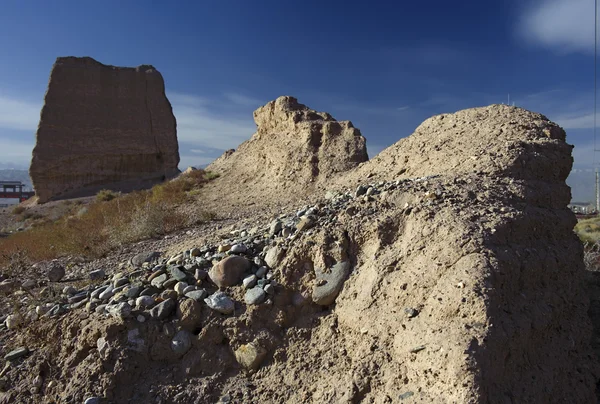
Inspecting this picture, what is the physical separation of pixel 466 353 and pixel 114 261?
4.45 m

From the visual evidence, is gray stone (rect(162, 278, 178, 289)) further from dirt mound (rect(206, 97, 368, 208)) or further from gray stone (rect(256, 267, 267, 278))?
dirt mound (rect(206, 97, 368, 208))

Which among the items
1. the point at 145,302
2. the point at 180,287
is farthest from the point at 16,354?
the point at 180,287

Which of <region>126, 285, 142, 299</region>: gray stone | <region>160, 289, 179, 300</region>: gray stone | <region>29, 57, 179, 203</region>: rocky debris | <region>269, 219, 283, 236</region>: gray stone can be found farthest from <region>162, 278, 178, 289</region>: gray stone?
<region>29, 57, 179, 203</region>: rocky debris

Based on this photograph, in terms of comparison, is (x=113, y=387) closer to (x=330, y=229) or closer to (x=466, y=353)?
(x=330, y=229)

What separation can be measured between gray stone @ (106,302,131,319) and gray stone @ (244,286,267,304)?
876 millimetres

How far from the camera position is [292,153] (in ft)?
31.8

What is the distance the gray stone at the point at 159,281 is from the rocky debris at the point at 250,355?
3.07 feet

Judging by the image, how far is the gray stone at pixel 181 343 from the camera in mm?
3178

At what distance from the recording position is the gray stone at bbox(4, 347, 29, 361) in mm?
3307

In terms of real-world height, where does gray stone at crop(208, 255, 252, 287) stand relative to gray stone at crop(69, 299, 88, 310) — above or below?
above

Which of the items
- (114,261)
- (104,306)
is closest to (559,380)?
(104,306)

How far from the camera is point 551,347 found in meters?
2.97

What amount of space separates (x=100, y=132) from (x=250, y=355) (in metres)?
19.3

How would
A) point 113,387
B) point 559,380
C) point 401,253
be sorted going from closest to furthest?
point 559,380, point 113,387, point 401,253
